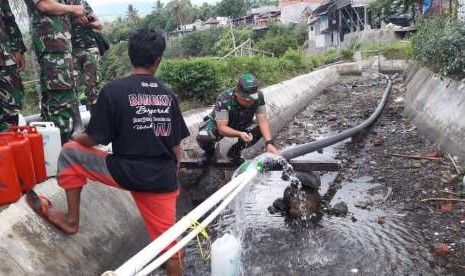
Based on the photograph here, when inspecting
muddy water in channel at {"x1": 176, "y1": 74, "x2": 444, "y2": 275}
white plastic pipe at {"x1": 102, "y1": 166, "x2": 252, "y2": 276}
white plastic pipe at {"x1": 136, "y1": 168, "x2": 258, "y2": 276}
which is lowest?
muddy water in channel at {"x1": 176, "y1": 74, "x2": 444, "y2": 275}

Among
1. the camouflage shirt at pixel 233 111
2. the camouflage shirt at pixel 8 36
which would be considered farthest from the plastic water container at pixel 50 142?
the camouflage shirt at pixel 233 111

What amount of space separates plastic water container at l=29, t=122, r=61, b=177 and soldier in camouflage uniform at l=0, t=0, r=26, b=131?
0.49m

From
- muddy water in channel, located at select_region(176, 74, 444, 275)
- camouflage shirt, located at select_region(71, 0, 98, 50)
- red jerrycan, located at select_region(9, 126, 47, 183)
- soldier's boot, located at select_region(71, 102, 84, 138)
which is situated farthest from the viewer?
camouflage shirt, located at select_region(71, 0, 98, 50)

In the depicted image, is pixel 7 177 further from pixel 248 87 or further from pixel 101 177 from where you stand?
pixel 248 87

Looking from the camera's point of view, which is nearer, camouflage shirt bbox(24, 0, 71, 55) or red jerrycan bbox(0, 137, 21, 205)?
red jerrycan bbox(0, 137, 21, 205)

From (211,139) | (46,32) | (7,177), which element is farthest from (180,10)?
(7,177)

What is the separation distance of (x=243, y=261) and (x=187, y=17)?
293 feet

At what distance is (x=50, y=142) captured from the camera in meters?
4.33

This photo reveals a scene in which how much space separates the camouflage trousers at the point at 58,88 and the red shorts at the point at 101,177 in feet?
4.83

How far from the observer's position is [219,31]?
6694 cm

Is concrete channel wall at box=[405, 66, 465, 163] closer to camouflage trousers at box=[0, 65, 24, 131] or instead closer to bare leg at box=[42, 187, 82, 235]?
bare leg at box=[42, 187, 82, 235]

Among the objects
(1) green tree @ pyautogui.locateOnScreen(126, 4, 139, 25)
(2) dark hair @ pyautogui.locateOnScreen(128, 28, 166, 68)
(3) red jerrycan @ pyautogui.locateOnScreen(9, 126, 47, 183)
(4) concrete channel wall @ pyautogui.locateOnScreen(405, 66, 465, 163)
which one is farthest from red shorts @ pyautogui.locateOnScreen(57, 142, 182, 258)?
(1) green tree @ pyautogui.locateOnScreen(126, 4, 139, 25)

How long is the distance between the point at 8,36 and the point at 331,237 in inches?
163

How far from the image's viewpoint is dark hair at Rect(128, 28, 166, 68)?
3.25m
